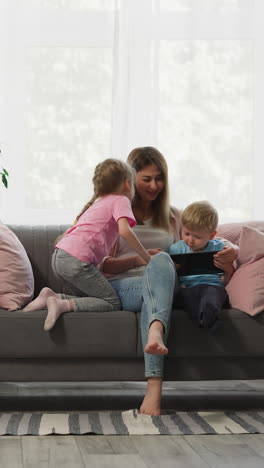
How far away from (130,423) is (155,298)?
1.60ft

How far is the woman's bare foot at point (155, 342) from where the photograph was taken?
2.90 m

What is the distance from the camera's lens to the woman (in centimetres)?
300

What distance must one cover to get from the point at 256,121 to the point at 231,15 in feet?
2.13

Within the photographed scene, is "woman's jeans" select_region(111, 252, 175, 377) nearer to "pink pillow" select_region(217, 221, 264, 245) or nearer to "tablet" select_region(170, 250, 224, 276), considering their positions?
"tablet" select_region(170, 250, 224, 276)

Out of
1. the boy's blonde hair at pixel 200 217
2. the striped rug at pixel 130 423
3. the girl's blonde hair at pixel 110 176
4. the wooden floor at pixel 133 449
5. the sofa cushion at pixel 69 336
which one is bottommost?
the striped rug at pixel 130 423

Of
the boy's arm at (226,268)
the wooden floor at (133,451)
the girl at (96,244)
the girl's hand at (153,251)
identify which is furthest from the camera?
the girl's hand at (153,251)

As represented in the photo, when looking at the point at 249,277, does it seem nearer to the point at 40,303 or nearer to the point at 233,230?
the point at 233,230

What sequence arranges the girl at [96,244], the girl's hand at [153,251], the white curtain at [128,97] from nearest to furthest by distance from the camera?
the girl at [96,244]
the girl's hand at [153,251]
the white curtain at [128,97]

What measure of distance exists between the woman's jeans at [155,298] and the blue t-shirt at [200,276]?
0.77ft

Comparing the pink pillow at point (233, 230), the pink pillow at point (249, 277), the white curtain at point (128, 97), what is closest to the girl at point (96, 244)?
the pink pillow at point (249, 277)

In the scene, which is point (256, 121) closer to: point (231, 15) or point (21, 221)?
point (231, 15)

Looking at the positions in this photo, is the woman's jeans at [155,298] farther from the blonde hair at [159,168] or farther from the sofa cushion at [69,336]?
the blonde hair at [159,168]

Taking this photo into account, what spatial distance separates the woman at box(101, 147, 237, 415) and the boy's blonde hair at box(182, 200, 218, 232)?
0.14 m

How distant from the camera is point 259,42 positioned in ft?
16.4
